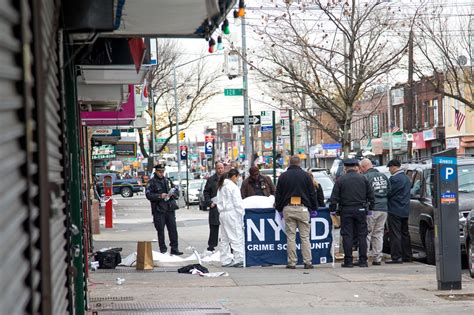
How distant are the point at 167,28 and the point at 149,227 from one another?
20661 mm

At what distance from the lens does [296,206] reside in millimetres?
13586

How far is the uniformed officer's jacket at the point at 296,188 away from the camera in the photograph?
13.6m

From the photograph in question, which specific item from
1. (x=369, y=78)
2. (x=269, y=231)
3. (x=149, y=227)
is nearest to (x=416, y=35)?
(x=369, y=78)

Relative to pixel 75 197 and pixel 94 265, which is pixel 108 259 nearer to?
pixel 94 265

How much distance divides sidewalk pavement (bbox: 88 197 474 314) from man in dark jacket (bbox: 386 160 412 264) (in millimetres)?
408

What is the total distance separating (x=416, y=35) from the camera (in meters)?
27.7

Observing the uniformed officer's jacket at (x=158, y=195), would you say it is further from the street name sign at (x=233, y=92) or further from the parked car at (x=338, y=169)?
the street name sign at (x=233, y=92)

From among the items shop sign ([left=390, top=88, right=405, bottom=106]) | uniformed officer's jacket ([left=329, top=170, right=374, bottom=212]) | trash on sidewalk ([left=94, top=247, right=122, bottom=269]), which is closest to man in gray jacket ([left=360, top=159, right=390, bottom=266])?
uniformed officer's jacket ([left=329, top=170, right=374, bottom=212])

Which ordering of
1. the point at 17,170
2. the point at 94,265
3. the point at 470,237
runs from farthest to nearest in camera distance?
the point at 94,265
the point at 470,237
the point at 17,170

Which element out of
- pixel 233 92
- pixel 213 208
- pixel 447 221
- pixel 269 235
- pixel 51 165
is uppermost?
pixel 233 92

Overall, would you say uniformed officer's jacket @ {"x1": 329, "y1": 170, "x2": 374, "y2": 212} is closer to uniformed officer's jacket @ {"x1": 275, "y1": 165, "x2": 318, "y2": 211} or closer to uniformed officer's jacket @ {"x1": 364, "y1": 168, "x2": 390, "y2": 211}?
uniformed officer's jacket @ {"x1": 275, "y1": 165, "x2": 318, "y2": 211}

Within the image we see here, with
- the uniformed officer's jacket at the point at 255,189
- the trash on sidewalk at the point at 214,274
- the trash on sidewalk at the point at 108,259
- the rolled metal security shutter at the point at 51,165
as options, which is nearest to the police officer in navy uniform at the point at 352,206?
the uniformed officer's jacket at the point at 255,189

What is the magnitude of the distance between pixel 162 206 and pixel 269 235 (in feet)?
9.83

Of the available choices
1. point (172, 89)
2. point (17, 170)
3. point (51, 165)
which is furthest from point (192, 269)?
point (172, 89)
